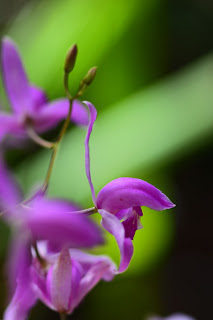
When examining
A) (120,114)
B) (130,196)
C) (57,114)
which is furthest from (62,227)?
(120,114)

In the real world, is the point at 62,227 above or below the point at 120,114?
above

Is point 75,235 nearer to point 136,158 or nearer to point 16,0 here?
point 136,158

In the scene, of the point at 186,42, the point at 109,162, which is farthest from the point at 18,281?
the point at 186,42

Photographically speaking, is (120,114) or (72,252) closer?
(72,252)

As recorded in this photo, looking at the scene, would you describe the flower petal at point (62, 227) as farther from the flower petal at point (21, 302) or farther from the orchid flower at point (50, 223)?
the flower petal at point (21, 302)

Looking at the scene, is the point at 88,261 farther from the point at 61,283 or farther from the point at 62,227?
the point at 62,227

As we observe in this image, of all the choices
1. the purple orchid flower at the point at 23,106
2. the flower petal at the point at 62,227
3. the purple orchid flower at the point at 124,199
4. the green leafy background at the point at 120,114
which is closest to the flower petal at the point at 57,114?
the purple orchid flower at the point at 23,106
